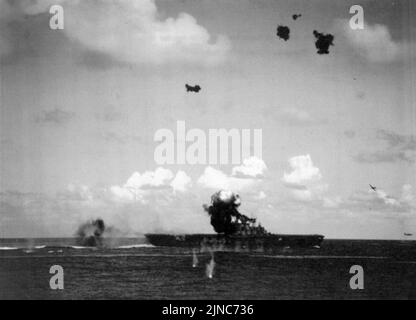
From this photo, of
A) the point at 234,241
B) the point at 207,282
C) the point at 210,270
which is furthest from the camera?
the point at 234,241

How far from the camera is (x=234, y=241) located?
94.2 meters

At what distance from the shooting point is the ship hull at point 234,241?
9506cm

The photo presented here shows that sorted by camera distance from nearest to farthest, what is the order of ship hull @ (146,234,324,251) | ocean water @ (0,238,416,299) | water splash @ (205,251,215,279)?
1. ocean water @ (0,238,416,299)
2. water splash @ (205,251,215,279)
3. ship hull @ (146,234,324,251)

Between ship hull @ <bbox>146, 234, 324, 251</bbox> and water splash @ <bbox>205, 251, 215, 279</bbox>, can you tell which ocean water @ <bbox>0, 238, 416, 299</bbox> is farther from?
ship hull @ <bbox>146, 234, 324, 251</bbox>

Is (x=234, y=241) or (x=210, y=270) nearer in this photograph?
(x=210, y=270)

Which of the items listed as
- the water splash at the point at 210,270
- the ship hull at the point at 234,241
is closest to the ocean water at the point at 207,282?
the water splash at the point at 210,270

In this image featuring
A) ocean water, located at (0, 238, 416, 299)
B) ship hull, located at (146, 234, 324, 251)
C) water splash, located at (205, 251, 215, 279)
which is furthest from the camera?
ship hull, located at (146, 234, 324, 251)

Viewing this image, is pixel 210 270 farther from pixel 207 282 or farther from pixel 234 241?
pixel 234 241

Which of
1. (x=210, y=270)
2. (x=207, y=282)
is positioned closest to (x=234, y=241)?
(x=210, y=270)

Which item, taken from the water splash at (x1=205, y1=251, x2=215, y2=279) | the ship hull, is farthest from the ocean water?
the ship hull

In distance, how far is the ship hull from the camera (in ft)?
312

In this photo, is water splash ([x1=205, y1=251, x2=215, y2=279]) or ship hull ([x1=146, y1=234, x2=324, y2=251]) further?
ship hull ([x1=146, y1=234, x2=324, y2=251])
